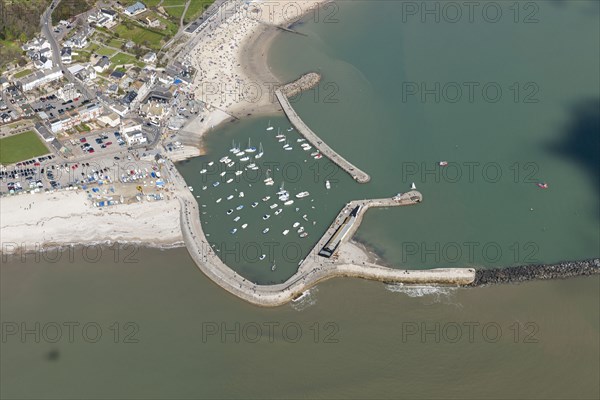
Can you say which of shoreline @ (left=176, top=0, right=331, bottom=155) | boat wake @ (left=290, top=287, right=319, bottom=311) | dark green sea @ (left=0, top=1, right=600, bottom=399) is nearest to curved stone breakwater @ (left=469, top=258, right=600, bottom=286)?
dark green sea @ (left=0, top=1, right=600, bottom=399)

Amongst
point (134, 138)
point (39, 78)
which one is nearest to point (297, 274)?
point (134, 138)

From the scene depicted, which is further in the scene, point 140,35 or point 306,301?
point 140,35

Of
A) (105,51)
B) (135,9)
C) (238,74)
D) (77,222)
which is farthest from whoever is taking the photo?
(135,9)

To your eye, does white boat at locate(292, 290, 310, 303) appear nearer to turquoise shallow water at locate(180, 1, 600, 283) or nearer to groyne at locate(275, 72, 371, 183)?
turquoise shallow water at locate(180, 1, 600, 283)

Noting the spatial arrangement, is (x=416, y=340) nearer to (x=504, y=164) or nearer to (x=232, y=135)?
(x=504, y=164)

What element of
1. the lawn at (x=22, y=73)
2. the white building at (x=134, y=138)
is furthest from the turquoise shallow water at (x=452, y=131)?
the lawn at (x=22, y=73)

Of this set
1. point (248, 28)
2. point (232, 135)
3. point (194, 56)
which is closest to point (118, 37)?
point (194, 56)

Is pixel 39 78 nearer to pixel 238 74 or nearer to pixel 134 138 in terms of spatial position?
pixel 134 138
